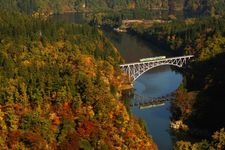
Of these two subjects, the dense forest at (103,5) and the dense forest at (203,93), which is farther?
the dense forest at (103,5)

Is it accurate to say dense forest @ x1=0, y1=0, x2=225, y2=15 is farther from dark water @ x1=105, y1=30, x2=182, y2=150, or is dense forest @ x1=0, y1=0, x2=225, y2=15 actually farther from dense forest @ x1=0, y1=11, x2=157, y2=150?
dense forest @ x1=0, y1=11, x2=157, y2=150

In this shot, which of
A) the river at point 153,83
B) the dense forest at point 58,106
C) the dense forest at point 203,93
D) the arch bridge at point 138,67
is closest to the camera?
the dense forest at point 58,106

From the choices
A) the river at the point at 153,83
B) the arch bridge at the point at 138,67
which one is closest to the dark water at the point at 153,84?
the river at the point at 153,83

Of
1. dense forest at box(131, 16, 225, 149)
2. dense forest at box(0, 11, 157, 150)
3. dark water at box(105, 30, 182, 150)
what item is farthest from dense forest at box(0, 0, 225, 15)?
dense forest at box(0, 11, 157, 150)

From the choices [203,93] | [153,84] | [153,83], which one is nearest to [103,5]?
[153,83]

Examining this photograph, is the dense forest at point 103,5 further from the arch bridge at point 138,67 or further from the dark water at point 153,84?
the arch bridge at point 138,67
